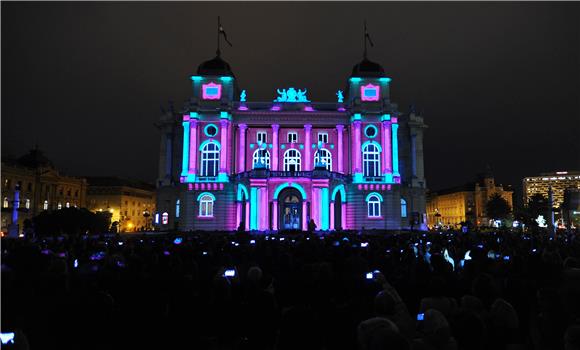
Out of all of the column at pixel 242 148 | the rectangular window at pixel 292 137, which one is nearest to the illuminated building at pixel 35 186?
the column at pixel 242 148

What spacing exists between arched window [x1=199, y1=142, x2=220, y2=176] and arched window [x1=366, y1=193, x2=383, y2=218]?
71.7ft

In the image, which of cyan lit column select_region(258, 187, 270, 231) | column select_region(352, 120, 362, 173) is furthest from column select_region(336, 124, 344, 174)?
cyan lit column select_region(258, 187, 270, 231)

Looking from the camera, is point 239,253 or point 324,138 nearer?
point 239,253

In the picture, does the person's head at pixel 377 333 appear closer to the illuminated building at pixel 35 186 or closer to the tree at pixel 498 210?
the illuminated building at pixel 35 186

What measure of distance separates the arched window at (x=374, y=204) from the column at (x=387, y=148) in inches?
148

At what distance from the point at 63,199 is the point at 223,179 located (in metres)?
55.1

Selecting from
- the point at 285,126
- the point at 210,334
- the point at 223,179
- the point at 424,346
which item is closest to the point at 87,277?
the point at 210,334

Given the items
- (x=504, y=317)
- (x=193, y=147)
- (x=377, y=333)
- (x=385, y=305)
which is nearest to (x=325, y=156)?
(x=193, y=147)

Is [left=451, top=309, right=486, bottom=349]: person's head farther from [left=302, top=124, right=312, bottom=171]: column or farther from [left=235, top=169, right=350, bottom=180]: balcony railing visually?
[left=302, top=124, right=312, bottom=171]: column

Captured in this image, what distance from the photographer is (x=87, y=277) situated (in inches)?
400

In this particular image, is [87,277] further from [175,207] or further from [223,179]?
[175,207]

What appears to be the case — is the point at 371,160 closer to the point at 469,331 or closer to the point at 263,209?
the point at 263,209

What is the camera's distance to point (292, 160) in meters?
66.6

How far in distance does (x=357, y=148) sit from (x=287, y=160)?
10308 mm
